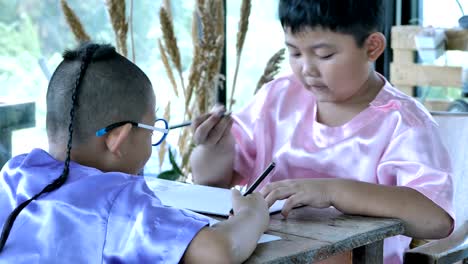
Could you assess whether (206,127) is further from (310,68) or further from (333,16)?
(333,16)

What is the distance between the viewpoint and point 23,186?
4.58 ft

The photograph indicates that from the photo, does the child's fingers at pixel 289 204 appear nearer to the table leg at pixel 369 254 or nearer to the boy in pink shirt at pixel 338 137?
the boy in pink shirt at pixel 338 137

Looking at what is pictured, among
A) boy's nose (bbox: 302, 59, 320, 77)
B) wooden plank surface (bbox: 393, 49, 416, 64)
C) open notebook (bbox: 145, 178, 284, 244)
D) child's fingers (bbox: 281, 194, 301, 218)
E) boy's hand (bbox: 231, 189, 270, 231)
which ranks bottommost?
wooden plank surface (bbox: 393, 49, 416, 64)

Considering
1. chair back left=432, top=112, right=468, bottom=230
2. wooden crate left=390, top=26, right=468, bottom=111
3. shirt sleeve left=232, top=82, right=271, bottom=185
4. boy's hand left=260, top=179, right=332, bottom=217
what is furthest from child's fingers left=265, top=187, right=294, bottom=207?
wooden crate left=390, top=26, right=468, bottom=111

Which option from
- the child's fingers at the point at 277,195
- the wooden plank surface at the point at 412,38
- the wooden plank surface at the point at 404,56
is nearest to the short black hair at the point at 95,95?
the child's fingers at the point at 277,195

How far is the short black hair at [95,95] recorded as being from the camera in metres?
1.42

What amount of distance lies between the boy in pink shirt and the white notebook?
91 mm

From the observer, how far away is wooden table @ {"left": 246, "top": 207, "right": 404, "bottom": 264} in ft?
4.39

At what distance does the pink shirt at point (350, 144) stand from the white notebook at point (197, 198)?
0.26 metres

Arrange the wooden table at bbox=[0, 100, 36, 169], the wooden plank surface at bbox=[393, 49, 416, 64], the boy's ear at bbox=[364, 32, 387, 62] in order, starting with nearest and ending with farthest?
1. the boy's ear at bbox=[364, 32, 387, 62]
2. the wooden table at bbox=[0, 100, 36, 169]
3. the wooden plank surface at bbox=[393, 49, 416, 64]

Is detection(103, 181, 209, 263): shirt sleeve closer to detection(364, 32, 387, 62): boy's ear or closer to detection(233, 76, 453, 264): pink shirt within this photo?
detection(233, 76, 453, 264): pink shirt

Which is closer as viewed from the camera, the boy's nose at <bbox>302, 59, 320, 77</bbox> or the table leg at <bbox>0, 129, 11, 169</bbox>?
the boy's nose at <bbox>302, 59, 320, 77</bbox>

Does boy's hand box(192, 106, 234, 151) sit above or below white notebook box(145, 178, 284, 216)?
above

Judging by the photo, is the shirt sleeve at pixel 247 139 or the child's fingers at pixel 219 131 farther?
the shirt sleeve at pixel 247 139
